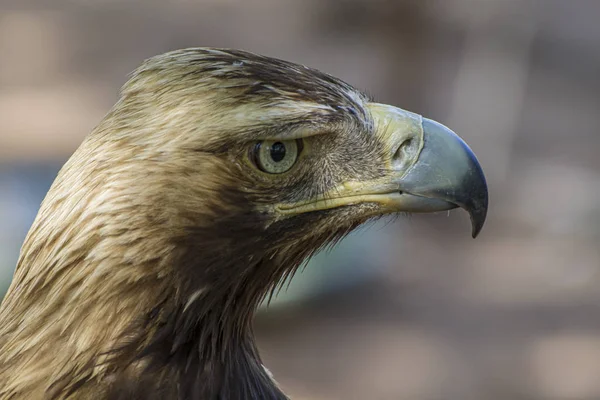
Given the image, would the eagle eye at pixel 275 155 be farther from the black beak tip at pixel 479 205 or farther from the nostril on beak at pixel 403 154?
the black beak tip at pixel 479 205

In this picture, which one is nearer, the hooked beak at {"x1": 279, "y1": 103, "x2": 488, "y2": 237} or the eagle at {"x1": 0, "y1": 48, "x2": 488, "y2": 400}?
the eagle at {"x1": 0, "y1": 48, "x2": 488, "y2": 400}

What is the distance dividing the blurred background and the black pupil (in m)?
3.06

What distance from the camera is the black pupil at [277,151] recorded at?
229 cm

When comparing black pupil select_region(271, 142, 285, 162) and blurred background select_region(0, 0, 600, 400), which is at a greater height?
black pupil select_region(271, 142, 285, 162)

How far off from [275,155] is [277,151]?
11 mm

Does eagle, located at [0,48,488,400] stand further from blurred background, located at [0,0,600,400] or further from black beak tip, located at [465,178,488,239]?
blurred background, located at [0,0,600,400]

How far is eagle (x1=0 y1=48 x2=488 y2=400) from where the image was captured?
2193 mm

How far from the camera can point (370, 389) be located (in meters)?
5.52

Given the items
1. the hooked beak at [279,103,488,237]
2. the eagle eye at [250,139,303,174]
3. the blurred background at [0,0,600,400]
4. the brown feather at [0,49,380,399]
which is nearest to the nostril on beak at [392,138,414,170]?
the hooked beak at [279,103,488,237]

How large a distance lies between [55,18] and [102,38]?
2.40ft

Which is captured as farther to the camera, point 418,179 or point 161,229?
point 418,179

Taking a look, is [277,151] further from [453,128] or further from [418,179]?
[453,128]

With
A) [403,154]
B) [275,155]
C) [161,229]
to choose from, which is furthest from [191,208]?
[403,154]

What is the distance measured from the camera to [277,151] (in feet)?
7.53
